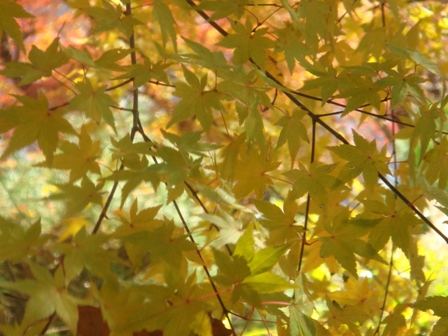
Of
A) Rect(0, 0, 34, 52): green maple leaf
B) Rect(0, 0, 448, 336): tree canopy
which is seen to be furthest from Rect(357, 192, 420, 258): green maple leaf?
Rect(0, 0, 34, 52): green maple leaf

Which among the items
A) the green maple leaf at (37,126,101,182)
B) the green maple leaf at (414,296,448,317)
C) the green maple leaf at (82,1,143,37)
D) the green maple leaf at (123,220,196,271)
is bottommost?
the green maple leaf at (414,296,448,317)

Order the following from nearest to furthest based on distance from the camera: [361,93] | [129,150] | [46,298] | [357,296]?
1. [46,298]
2. [129,150]
3. [361,93]
4. [357,296]

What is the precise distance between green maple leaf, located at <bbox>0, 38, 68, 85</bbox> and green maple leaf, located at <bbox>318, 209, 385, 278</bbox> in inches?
13.7

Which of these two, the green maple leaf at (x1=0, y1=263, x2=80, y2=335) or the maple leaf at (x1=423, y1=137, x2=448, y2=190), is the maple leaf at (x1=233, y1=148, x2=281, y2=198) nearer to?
the maple leaf at (x1=423, y1=137, x2=448, y2=190)

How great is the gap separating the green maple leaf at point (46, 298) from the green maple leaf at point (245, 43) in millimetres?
374

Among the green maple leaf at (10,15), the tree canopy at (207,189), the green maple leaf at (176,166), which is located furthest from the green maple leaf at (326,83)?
the green maple leaf at (10,15)

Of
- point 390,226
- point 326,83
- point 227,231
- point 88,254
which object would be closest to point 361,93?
point 326,83

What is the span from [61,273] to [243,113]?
0.93ft

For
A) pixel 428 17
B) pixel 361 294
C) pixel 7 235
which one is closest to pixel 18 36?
pixel 7 235

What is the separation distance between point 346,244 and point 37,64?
0.39m

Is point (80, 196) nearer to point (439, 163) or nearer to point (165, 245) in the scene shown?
point (165, 245)

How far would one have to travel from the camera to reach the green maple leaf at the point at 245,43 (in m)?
0.71

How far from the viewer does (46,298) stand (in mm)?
444

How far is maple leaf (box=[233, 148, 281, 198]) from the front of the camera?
72cm
